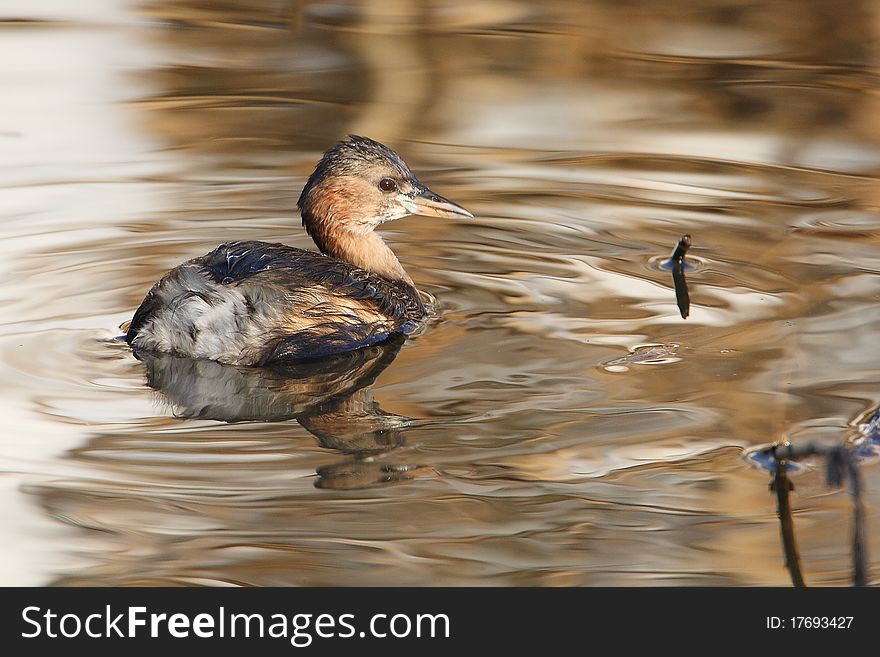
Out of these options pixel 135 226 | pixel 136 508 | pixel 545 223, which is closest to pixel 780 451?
pixel 136 508

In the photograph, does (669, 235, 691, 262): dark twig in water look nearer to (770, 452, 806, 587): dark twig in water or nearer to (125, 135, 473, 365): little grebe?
(125, 135, 473, 365): little grebe

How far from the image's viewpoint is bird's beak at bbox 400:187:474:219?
21.5 ft

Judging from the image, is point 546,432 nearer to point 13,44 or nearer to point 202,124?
point 202,124

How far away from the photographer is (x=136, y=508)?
4191 millimetres

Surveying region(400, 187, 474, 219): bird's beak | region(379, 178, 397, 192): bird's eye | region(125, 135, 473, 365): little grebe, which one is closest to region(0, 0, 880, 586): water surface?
region(125, 135, 473, 365): little grebe

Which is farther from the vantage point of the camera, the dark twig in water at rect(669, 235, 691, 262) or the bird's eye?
the bird's eye

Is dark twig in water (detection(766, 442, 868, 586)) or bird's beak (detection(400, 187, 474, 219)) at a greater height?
bird's beak (detection(400, 187, 474, 219))

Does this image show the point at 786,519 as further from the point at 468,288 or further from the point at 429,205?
the point at 429,205

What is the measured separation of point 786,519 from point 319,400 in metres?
1.90

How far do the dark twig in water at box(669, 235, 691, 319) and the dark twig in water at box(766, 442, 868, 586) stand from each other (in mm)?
1536

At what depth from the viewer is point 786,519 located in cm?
403

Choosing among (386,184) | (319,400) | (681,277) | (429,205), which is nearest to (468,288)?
(429,205)

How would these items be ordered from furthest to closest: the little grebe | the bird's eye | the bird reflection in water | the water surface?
the bird's eye
the little grebe
the bird reflection in water
the water surface

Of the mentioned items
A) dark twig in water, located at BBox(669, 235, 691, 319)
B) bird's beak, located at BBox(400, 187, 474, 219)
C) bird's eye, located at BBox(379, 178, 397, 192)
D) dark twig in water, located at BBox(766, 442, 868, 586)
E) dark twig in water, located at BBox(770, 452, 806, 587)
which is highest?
bird's eye, located at BBox(379, 178, 397, 192)
